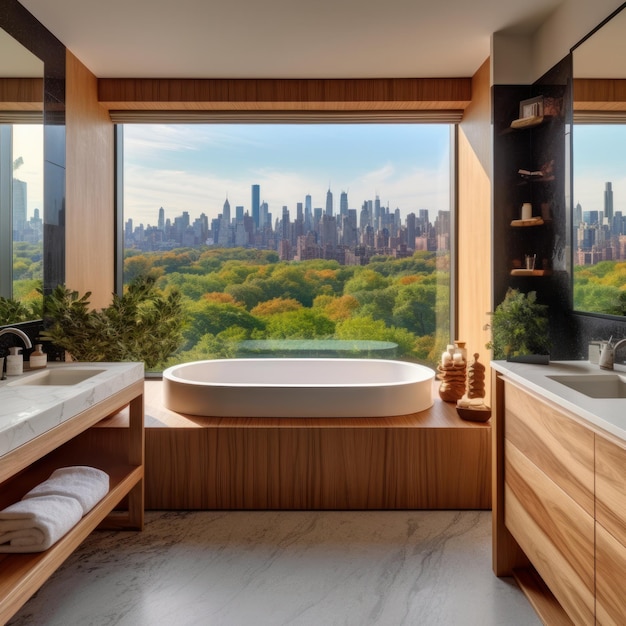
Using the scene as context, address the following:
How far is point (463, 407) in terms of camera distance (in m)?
2.94

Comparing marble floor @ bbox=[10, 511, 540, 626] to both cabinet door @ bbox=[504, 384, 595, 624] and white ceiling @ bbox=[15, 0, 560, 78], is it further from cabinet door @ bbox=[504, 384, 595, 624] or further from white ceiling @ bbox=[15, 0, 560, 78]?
white ceiling @ bbox=[15, 0, 560, 78]

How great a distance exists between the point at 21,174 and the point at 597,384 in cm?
271

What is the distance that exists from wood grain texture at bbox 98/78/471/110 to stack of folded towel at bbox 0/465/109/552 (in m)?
2.50

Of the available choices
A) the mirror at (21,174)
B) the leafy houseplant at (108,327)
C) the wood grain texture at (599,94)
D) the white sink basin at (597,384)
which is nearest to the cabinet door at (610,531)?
the white sink basin at (597,384)

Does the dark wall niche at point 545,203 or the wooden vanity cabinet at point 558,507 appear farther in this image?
the dark wall niche at point 545,203

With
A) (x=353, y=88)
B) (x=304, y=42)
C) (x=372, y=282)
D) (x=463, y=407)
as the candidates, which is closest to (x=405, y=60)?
(x=353, y=88)

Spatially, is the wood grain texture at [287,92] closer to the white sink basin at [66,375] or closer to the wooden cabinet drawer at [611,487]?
the white sink basin at [66,375]

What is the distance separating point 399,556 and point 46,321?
85.8 inches

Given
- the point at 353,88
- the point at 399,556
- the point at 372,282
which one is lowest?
the point at 399,556

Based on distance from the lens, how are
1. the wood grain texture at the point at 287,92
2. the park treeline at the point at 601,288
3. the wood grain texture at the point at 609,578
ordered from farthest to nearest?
the wood grain texture at the point at 287,92 < the park treeline at the point at 601,288 < the wood grain texture at the point at 609,578

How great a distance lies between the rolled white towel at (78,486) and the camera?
1.97 metres

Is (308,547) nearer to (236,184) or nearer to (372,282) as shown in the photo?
(372,282)

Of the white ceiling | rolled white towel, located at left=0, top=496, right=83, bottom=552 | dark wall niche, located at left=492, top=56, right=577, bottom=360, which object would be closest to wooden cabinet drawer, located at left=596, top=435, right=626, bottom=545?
dark wall niche, located at left=492, top=56, right=577, bottom=360

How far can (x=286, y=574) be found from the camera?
7.25 feet
